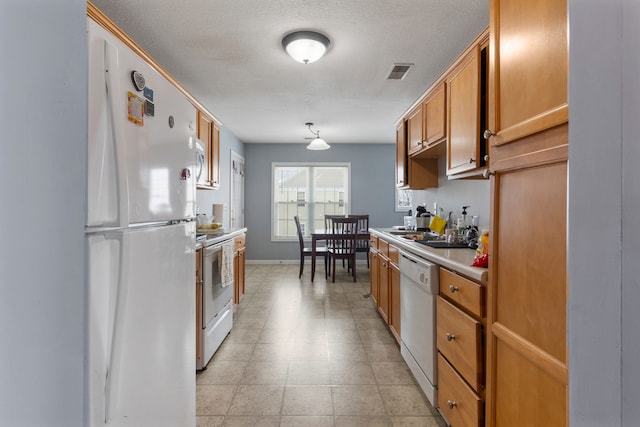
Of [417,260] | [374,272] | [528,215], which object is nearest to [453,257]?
[417,260]

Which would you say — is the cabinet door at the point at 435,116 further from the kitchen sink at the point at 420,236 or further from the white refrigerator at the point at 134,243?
the white refrigerator at the point at 134,243

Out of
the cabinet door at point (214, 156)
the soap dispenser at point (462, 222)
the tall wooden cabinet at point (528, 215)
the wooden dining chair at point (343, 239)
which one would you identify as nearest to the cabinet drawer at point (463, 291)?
the tall wooden cabinet at point (528, 215)

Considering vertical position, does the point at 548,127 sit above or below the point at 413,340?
above

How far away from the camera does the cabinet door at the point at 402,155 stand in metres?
3.44

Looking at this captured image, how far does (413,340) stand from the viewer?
210 centimetres

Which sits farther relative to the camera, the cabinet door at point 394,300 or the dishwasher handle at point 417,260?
the cabinet door at point 394,300

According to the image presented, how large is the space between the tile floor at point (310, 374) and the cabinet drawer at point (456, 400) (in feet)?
0.63

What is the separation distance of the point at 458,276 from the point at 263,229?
5229 mm

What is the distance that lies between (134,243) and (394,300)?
215 cm
